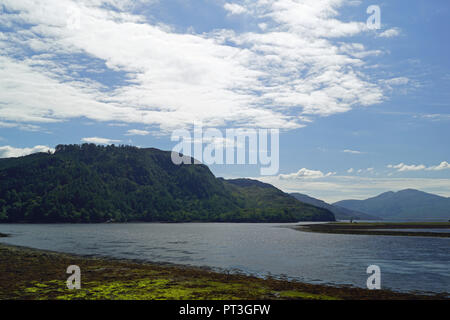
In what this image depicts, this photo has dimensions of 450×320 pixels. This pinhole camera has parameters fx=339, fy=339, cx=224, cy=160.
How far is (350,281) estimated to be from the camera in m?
46.3

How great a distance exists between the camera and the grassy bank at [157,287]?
3500 cm

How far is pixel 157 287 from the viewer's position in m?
39.0

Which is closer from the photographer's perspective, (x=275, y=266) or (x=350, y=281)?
(x=350, y=281)

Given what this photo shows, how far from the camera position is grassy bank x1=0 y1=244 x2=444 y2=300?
3500 centimetres

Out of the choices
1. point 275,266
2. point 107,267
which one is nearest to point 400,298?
point 275,266
